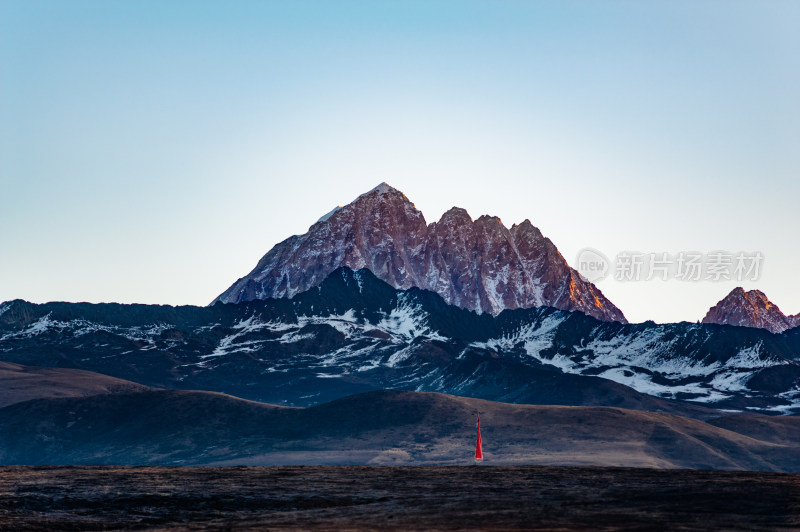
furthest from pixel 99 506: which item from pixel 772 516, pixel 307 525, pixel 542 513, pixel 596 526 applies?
pixel 772 516

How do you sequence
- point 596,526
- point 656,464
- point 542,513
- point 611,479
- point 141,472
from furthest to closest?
point 656,464 < point 141,472 < point 611,479 < point 542,513 < point 596,526

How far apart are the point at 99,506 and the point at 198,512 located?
7584 mm

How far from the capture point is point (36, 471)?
90.0 metres

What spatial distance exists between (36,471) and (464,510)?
45506 mm

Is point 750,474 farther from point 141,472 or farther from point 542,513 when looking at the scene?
point 141,472

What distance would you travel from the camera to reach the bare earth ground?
5516 centimetres

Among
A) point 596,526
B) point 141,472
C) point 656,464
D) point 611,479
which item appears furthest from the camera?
point 656,464

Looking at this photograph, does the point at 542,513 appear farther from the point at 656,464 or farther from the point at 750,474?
the point at 656,464

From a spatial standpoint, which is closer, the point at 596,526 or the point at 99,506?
the point at 596,526

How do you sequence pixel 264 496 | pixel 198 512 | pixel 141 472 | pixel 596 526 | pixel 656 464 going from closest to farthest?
1. pixel 596 526
2. pixel 198 512
3. pixel 264 496
4. pixel 141 472
5. pixel 656 464

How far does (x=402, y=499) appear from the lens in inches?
2608

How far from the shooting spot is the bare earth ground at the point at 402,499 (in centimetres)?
5516

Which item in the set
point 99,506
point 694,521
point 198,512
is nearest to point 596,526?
point 694,521

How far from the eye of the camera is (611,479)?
3027 inches
